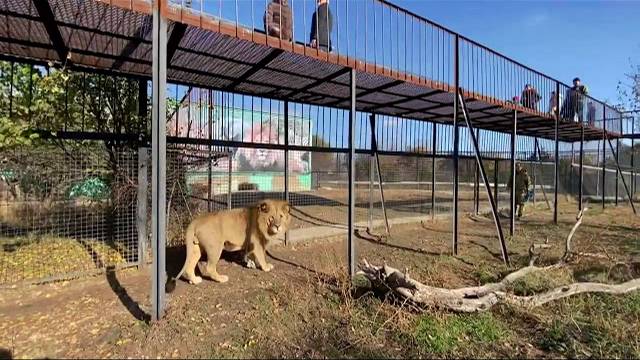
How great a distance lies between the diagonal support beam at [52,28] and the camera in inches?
173

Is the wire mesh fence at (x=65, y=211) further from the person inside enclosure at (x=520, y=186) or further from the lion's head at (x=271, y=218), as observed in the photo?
the person inside enclosure at (x=520, y=186)

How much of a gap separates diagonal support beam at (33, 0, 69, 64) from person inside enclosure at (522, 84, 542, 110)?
10.7m

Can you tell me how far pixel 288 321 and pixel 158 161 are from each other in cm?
230

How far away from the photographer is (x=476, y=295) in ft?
16.3

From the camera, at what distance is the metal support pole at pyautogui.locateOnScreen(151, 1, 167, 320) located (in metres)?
4.27

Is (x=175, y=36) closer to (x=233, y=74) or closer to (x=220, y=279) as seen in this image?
(x=233, y=74)

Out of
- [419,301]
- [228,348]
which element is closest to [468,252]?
[419,301]

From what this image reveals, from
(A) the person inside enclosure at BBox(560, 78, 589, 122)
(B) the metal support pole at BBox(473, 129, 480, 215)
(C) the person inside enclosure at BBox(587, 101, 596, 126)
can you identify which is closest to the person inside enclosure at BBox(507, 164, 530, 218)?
(B) the metal support pole at BBox(473, 129, 480, 215)

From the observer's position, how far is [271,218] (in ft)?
20.4

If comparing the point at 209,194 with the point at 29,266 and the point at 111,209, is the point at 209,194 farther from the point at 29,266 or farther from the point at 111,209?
the point at 29,266

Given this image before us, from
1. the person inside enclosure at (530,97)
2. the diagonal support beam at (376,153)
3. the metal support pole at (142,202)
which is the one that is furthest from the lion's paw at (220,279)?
the person inside enclosure at (530,97)

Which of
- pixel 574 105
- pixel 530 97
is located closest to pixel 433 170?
pixel 530 97

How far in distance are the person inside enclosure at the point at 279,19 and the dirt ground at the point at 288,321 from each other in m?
3.66

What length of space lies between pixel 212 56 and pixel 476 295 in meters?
5.03
